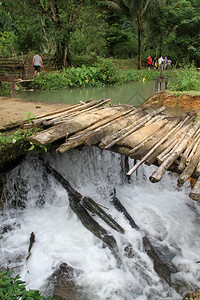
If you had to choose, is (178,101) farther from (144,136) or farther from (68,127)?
(68,127)

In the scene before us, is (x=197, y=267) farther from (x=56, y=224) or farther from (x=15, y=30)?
(x=15, y=30)

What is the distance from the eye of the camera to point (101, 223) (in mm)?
5113

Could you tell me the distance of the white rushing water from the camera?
4328mm

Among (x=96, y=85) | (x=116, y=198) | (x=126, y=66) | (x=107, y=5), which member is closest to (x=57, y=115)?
(x=116, y=198)

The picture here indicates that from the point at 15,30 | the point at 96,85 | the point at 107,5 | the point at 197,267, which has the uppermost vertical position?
the point at 107,5

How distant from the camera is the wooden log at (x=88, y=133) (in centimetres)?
456

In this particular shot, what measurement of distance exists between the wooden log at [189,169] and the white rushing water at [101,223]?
1.77 m

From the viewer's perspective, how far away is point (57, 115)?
5.91 meters

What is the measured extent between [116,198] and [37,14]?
1980 centimetres

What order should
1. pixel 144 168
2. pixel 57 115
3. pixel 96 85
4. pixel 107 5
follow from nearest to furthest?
pixel 57 115
pixel 144 168
pixel 96 85
pixel 107 5

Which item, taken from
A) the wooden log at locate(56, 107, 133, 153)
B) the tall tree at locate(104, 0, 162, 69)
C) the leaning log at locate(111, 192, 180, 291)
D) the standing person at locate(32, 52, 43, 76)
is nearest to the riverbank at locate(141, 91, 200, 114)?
the wooden log at locate(56, 107, 133, 153)

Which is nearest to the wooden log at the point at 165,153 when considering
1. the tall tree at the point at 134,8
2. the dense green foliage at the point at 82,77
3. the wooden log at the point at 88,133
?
the wooden log at the point at 88,133

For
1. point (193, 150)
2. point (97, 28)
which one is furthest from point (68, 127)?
point (97, 28)

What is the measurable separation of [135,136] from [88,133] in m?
0.92
